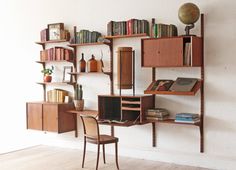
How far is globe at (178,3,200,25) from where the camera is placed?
4.43 m

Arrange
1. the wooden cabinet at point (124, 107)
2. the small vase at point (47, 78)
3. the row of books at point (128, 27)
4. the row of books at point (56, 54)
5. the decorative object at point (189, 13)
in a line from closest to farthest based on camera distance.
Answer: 1. the decorative object at point (189, 13)
2. the wooden cabinet at point (124, 107)
3. the row of books at point (128, 27)
4. the row of books at point (56, 54)
5. the small vase at point (47, 78)

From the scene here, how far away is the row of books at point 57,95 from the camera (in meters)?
5.93

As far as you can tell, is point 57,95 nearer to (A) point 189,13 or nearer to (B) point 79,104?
(B) point 79,104

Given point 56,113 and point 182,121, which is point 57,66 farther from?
point 182,121

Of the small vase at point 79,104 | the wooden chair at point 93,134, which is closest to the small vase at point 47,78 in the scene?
the small vase at point 79,104

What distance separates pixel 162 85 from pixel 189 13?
40.7 inches

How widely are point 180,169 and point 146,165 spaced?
1.61ft

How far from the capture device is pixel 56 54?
589 cm

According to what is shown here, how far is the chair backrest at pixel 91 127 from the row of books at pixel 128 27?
141 cm

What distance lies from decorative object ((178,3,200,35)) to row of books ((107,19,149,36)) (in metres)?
0.63

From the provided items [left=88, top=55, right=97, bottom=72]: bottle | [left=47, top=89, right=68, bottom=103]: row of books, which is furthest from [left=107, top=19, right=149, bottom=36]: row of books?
[left=47, top=89, right=68, bottom=103]: row of books

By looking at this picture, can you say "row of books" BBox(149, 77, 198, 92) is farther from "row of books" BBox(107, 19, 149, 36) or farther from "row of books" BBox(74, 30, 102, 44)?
"row of books" BBox(74, 30, 102, 44)

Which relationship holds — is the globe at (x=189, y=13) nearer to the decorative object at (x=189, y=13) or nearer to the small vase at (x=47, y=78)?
the decorative object at (x=189, y=13)

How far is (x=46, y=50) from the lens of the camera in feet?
19.8
